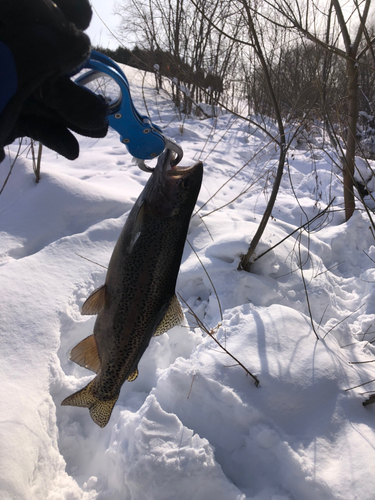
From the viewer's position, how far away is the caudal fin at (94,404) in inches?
61.8

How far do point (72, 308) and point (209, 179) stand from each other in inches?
155

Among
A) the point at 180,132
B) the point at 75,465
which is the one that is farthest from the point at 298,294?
the point at 180,132

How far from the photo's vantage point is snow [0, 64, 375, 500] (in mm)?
1687

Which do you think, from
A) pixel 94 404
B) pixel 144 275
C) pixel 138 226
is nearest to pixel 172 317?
pixel 144 275

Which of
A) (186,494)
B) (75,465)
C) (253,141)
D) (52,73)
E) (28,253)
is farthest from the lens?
(253,141)

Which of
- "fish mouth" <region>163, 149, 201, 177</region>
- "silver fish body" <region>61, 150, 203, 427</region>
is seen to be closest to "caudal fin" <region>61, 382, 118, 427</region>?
"silver fish body" <region>61, 150, 203, 427</region>

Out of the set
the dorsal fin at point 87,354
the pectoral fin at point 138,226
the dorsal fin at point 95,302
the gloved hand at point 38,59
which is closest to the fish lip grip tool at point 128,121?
the gloved hand at point 38,59

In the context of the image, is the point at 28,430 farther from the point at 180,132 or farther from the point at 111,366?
the point at 180,132

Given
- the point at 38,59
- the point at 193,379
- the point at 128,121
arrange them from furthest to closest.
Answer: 1. the point at 193,379
2. the point at 128,121
3. the point at 38,59

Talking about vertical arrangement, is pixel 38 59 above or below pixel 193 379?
above

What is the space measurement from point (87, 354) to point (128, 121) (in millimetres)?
1126

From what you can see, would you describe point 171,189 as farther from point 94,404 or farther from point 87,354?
point 94,404

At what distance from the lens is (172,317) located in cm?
154

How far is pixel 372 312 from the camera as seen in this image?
10.7 ft
